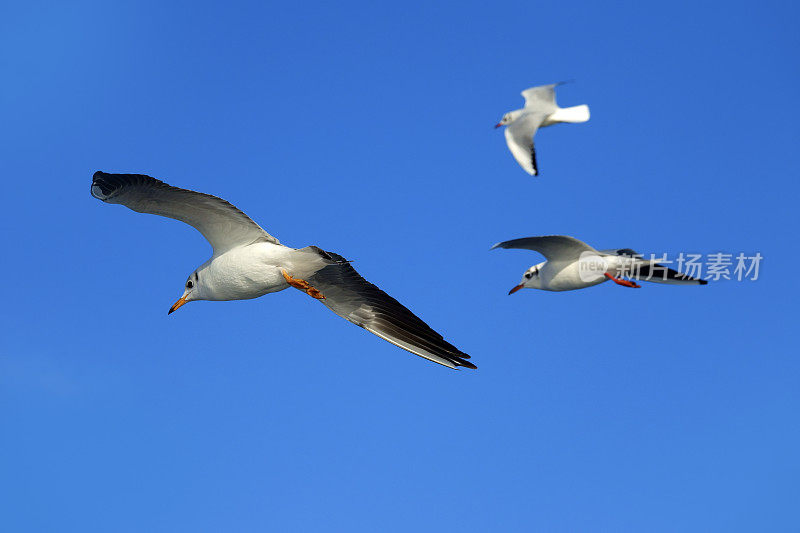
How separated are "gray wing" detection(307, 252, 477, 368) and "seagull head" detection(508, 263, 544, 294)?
2.80m

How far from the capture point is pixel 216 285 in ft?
40.6

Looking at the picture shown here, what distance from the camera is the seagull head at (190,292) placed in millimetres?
12930

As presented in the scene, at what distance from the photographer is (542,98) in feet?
53.2

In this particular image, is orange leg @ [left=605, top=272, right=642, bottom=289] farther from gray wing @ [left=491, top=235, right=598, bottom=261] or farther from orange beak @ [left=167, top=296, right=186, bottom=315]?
orange beak @ [left=167, top=296, right=186, bottom=315]

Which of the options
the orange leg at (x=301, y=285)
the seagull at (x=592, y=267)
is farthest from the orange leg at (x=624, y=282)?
the orange leg at (x=301, y=285)

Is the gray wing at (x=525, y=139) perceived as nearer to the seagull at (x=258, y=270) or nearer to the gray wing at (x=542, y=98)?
the gray wing at (x=542, y=98)

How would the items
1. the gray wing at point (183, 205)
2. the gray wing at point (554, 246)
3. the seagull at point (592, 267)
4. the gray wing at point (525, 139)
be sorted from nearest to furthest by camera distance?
1. the gray wing at point (183, 205)
2. the gray wing at point (554, 246)
3. the seagull at point (592, 267)
4. the gray wing at point (525, 139)

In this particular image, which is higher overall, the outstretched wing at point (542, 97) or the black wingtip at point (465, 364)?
the outstretched wing at point (542, 97)

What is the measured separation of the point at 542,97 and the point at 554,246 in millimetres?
4085

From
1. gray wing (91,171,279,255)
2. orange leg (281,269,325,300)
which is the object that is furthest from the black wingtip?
→ gray wing (91,171,279,255)

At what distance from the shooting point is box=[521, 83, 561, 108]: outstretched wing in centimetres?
1602

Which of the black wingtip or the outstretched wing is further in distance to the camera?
the outstretched wing

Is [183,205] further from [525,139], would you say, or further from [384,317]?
[525,139]

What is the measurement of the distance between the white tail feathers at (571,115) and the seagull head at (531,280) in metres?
2.73
